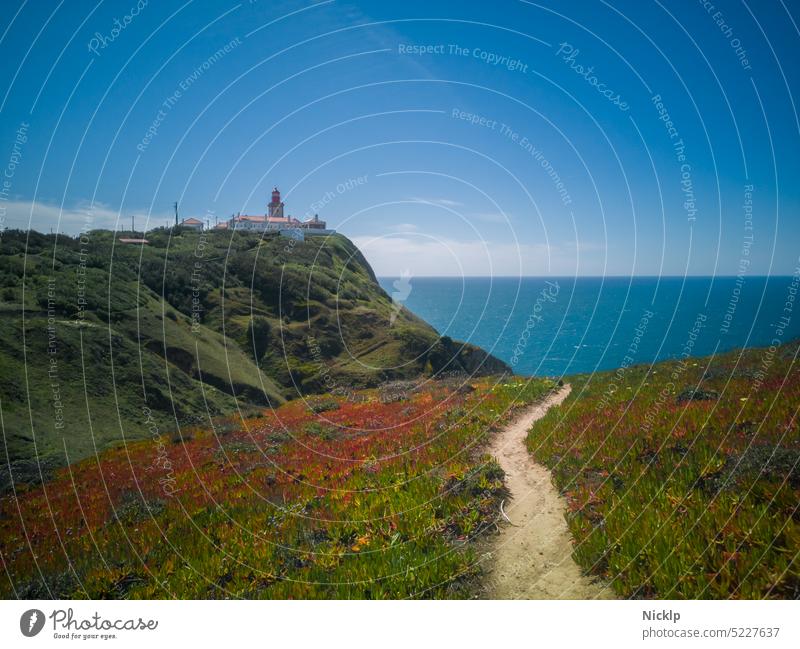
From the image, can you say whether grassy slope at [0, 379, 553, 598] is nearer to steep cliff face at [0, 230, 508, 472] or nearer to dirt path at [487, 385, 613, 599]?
dirt path at [487, 385, 613, 599]

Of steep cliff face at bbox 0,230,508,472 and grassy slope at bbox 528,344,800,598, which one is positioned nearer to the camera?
grassy slope at bbox 528,344,800,598

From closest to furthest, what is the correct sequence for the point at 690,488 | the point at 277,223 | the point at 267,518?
1. the point at 690,488
2. the point at 267,518
3. the point at 277,223

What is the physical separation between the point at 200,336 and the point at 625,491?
71.3 ft

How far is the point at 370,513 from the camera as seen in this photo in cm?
720

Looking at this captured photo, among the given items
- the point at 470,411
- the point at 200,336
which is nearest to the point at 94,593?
the point at 470,411

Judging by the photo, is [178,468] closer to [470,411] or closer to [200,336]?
[470,411]

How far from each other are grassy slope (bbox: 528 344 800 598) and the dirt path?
0.25m

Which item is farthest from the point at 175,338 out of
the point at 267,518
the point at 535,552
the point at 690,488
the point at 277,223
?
the point at 277,223

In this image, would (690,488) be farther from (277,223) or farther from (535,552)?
(277,223)

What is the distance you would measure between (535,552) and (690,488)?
256cm

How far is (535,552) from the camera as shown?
6.03 m

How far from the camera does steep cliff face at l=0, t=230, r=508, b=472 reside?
1213 cm

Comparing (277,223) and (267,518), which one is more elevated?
(277,223)

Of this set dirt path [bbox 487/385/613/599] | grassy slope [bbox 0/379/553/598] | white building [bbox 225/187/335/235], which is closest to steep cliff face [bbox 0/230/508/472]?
grassy slope [bbox 0/379/553/598]
